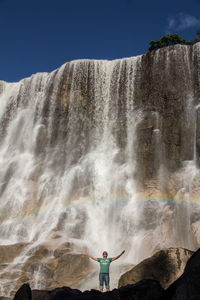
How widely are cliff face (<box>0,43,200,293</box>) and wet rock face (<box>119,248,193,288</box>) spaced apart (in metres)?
6.73

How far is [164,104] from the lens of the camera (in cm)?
2294

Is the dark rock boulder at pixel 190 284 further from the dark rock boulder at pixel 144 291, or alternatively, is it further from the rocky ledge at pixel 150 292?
the dark rock boulder at pixel 144 291

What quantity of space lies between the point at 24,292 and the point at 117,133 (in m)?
16.9

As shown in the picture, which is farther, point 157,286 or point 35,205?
point 35,205

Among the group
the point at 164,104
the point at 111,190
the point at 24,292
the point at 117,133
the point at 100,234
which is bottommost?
the point at 24,292

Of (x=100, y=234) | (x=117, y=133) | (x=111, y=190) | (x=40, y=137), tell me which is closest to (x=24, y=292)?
(x=100, y=234)

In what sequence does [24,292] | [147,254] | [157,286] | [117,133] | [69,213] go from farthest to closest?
[117,133], [69,213], [147,254], [24,292], [157,286]

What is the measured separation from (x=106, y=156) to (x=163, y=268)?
13849 mm

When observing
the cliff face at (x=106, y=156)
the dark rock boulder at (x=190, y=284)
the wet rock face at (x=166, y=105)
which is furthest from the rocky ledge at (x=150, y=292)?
the wet rock face at (x=166, y=105)

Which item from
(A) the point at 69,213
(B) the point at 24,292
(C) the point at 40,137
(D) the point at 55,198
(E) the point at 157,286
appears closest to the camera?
(E) the point at 157,286

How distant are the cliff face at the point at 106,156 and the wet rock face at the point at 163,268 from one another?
265 inches

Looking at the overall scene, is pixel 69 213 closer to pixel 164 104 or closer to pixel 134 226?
pixel 134 226

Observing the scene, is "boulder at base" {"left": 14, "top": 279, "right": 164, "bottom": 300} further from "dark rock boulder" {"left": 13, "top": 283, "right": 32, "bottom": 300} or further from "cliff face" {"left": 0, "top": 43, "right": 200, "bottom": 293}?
"cliff face" {"left": 0, "top": 43, "right": 200, "bottom": 293}

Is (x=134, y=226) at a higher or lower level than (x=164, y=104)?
lower
